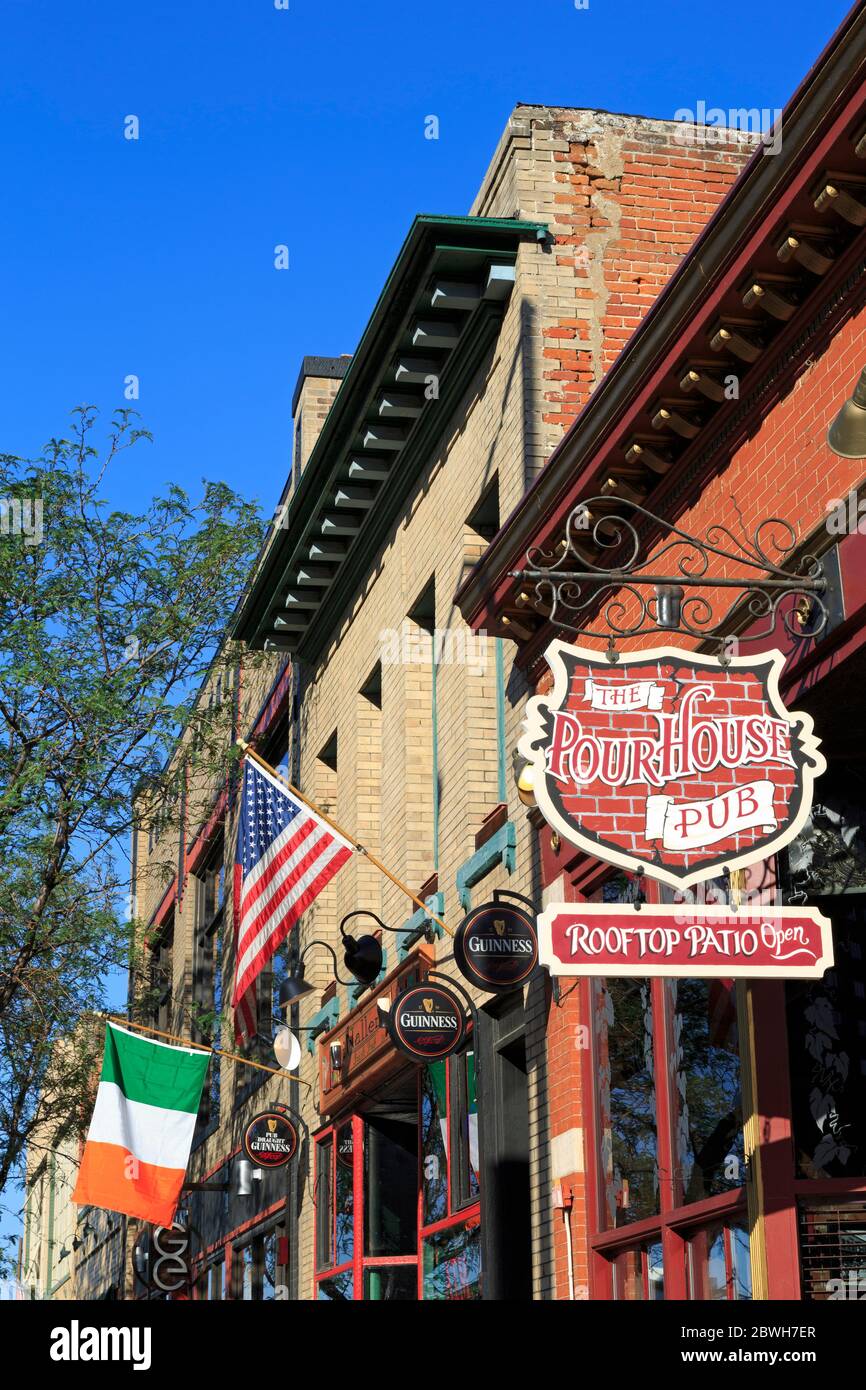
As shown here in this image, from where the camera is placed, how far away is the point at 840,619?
888cm

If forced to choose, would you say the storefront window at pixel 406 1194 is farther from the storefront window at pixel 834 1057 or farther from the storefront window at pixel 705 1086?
the storefront window at pixel 834 1057

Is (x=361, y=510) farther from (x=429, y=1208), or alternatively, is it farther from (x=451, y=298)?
(x=429, y=1208)

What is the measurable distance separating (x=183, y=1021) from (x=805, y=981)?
21368mm

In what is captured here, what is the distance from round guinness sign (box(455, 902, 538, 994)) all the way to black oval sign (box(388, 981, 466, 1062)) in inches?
64.2

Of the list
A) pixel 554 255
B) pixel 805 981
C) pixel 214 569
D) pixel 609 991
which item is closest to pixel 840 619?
pixel 805 981

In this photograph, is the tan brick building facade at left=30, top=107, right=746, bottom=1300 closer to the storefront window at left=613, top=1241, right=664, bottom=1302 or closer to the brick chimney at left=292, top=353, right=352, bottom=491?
the storefront window at left=613, top=1241, right=664, bottom=1302

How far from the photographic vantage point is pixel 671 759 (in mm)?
8688

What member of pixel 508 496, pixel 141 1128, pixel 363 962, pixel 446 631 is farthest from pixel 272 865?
pixel 141 1128

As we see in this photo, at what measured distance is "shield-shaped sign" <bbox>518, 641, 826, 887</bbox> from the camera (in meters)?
8.47

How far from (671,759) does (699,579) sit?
44.6 inches

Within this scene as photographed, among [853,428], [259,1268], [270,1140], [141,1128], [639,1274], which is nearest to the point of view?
[853,428]

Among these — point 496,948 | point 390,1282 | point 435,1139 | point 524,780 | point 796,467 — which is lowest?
point 390,1282

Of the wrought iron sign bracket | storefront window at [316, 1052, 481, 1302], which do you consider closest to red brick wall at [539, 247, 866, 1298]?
the wrought iron sign bracket

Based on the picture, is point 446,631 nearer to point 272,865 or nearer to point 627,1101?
point 272,865
